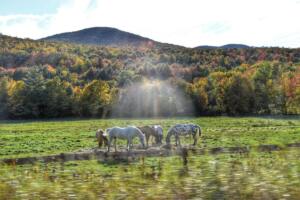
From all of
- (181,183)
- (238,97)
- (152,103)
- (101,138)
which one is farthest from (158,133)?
(152,103)

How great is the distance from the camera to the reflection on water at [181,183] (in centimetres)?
604

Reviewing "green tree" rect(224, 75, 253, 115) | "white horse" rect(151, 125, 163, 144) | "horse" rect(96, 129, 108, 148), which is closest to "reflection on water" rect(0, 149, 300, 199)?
"horse" rect(96, 129, 108, 148)

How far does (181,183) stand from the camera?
6.36 m

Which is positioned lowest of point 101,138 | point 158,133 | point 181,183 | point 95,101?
point 101,138

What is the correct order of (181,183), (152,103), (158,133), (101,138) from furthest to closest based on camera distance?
(152,103) → (158,133) → (101,138) → (181,183)

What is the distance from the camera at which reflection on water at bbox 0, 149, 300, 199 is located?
19.8 feet

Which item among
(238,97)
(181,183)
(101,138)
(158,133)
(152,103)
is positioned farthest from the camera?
(152,103)

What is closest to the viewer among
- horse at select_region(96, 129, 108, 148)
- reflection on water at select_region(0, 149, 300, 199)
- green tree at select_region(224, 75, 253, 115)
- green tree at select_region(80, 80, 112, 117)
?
reflection on water at select_region(0, 149, 300, 199)

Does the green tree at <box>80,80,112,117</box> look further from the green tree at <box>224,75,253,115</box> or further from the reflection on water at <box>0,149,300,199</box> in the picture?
the reflection on water at <box>0,149,300,199</box>

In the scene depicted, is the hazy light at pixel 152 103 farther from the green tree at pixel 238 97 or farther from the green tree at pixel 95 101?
the green tree at pixel 238 97

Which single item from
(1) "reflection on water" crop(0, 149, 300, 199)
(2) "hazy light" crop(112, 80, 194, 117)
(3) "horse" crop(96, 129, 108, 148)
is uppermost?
(2) "hazy light" crop(112, 80, 194, 117)

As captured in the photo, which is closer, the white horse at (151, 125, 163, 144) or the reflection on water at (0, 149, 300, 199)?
the reflection on water at (0, 149, 300, 199)

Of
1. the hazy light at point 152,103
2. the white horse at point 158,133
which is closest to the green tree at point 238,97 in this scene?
the hazy light at point 152,103

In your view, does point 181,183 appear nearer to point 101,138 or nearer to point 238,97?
point 101,138
